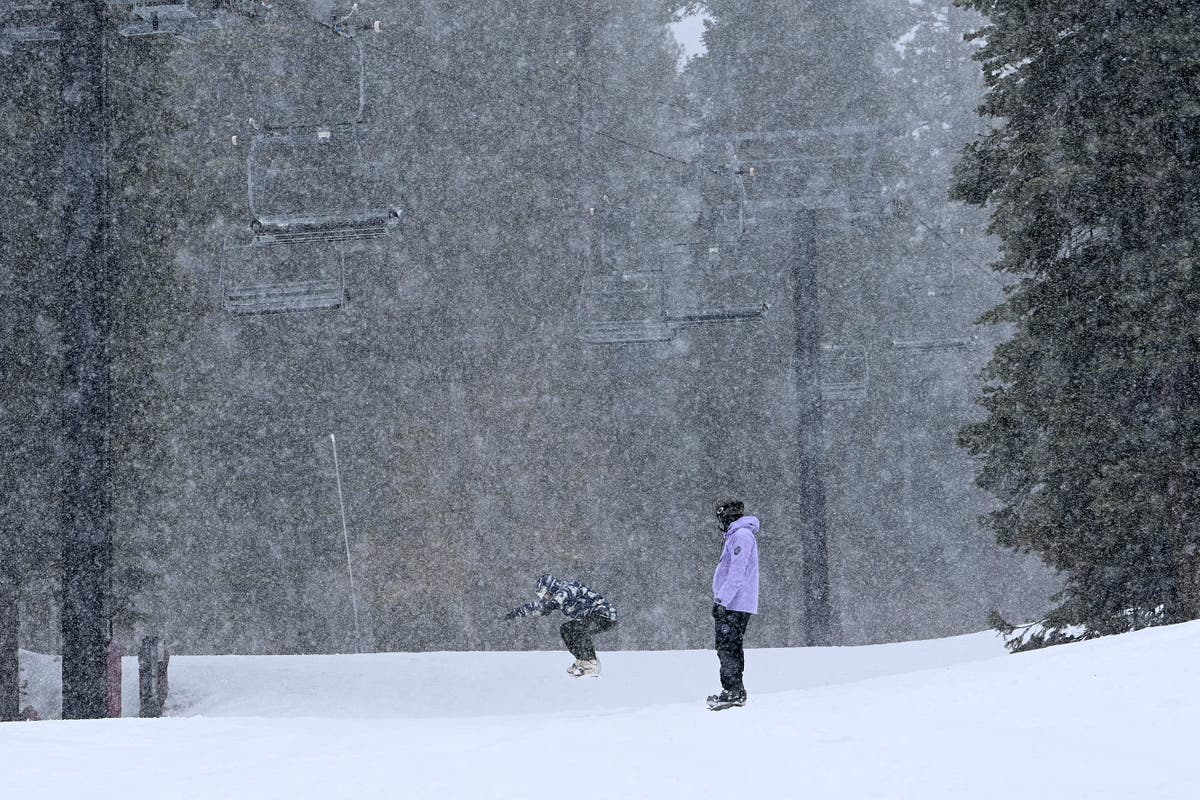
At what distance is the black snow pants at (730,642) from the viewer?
9797mm

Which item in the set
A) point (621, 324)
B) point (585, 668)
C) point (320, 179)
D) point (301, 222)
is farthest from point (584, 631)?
point (320, 179)

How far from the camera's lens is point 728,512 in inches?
394

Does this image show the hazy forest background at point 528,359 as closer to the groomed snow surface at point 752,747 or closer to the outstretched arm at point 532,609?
the outstretched arm at point 532,609

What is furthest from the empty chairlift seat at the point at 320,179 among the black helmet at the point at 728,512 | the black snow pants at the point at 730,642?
the black snow pants at the point at 730,642

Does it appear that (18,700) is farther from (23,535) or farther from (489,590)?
(489,590)

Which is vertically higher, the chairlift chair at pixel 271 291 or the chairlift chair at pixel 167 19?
the chairlift chair at pixel 167 19

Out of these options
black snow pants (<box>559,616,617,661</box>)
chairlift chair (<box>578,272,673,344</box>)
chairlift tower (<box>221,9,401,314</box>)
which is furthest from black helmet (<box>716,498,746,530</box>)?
chairlift chair (<box>578,272,673,344</box>)

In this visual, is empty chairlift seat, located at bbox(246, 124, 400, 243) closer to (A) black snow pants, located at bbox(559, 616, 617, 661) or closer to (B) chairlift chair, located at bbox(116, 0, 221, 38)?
(B) chairlift chair, located at bbox(116, 0, 221, 38)

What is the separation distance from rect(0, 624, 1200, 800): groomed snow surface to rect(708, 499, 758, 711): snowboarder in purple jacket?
27 centimetres

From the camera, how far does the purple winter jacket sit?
32.2 ft

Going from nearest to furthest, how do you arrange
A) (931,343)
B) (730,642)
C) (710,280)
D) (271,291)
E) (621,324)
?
(730,642)
(271,291)
(621,324)
(931,343)
(710,280)

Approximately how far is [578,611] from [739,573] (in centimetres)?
367

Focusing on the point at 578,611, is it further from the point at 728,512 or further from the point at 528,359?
the point at 528,359

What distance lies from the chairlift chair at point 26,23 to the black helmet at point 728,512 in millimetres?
7750
